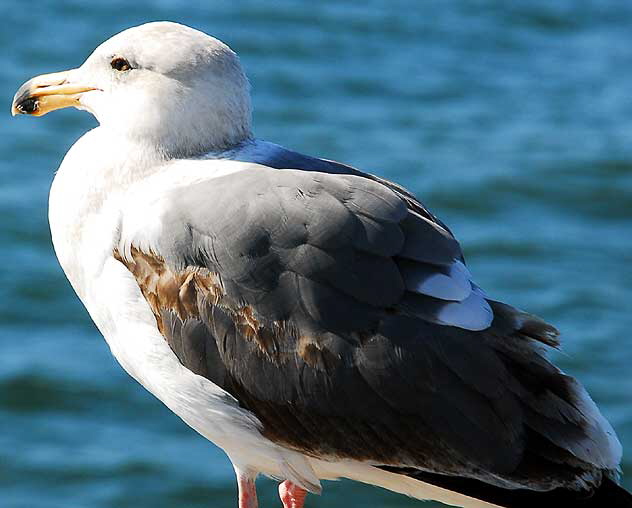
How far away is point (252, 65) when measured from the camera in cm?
1317

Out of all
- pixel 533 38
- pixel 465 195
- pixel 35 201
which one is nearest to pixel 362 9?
pixel 533 38

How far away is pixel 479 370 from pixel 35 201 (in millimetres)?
7333

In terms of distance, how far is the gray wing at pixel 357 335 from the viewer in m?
4.43

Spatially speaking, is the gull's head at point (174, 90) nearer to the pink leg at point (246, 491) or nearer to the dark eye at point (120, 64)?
the dark eye at point (120, 64)

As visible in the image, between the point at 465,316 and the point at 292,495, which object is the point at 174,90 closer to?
the point at 465,316

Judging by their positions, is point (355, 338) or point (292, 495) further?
point (292, 495)

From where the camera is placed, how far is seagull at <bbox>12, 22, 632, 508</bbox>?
4438 mm

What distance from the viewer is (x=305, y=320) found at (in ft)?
14.8

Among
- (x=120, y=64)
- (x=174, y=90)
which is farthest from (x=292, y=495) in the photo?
(x=120, y=64)

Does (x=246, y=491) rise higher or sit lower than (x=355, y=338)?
lower

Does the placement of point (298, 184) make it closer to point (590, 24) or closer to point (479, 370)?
point (479, 370)

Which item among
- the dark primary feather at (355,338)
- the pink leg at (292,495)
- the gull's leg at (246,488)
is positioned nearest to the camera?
the dark primary feather at (355,338)

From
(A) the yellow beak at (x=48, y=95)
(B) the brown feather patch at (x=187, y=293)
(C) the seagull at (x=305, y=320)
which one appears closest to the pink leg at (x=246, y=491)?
(C) the seagull at (x=305, y=320)

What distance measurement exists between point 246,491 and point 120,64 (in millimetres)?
1541
